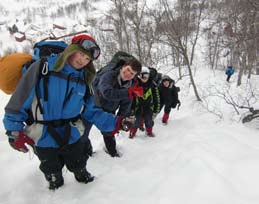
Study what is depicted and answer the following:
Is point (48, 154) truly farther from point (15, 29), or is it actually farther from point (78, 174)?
point (15, 29)

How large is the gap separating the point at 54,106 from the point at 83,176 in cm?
101

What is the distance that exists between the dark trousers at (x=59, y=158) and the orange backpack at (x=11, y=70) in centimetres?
70

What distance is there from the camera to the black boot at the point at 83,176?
282 cm

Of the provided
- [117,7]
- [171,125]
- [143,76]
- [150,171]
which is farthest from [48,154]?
[117,7]

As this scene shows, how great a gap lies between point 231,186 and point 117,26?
14082 mm

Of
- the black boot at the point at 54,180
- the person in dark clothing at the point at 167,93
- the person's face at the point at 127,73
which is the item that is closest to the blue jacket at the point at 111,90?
the person's face at the point at 127,73

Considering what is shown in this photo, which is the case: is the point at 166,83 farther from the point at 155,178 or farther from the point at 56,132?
the point at 56,132

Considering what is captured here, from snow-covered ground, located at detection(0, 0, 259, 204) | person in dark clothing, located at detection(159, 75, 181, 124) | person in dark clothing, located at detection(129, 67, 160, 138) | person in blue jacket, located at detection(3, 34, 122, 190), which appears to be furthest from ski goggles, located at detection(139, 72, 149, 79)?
person in blue jacket, located at detection(3, 34, 122, 190)

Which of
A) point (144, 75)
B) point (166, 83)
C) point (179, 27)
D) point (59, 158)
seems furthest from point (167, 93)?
point (179, 27)

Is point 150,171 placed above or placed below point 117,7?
below

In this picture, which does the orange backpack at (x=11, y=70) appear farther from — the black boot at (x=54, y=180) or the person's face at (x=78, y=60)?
the black boot at (x=54, y=180)

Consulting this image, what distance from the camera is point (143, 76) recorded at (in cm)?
455

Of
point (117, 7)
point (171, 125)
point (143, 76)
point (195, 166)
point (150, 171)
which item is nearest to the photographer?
point (195, 166)

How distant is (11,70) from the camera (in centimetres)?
230
